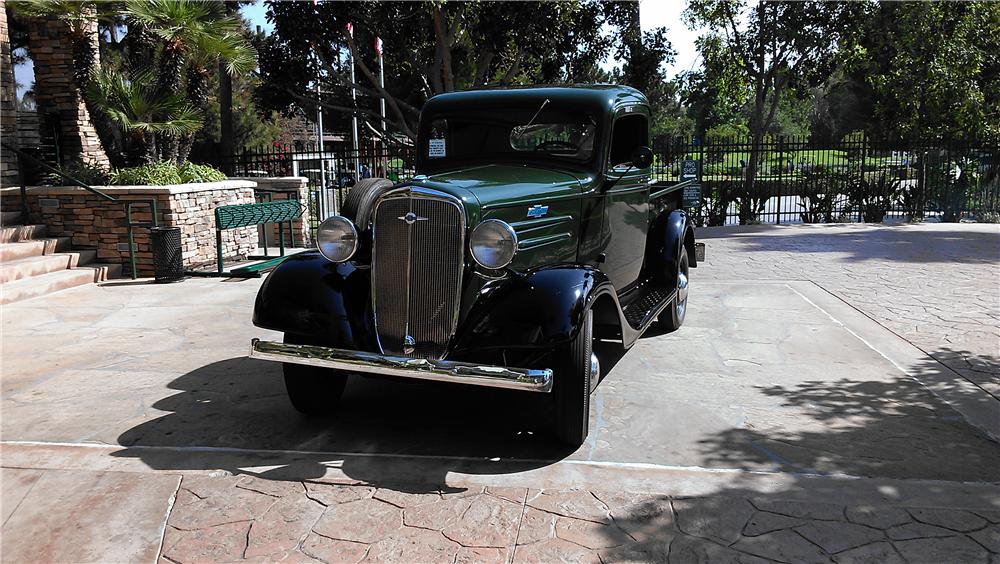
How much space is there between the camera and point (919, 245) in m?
11.9

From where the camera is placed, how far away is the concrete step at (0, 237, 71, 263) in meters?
9.09

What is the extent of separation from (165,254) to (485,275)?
259 inches

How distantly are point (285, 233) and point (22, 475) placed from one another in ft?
30.4

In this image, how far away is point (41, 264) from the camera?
9.11 meters

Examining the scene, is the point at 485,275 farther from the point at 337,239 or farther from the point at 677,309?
the point at 677,309

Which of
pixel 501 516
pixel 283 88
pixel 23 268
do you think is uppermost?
pixel 283 88

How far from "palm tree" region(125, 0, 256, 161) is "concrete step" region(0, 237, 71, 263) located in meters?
2.41

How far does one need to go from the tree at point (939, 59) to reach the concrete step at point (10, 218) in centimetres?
1552

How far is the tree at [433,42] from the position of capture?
Answer: 509 inches

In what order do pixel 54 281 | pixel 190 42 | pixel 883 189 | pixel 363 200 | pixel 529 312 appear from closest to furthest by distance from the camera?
pixel 529 312 → pixel 363 200 → pixel 54 281 → pixel 190 42 → pixel 883 189

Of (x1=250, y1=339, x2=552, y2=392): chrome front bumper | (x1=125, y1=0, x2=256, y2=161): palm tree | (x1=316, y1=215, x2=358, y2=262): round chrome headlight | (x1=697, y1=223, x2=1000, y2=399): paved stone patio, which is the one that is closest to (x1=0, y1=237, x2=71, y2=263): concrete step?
(x1=125, y1=0, x2=256, y2=161): palm tree

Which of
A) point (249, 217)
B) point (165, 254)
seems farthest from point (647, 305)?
point (165, 254)

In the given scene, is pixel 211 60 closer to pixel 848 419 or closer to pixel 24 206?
pixel 24 206

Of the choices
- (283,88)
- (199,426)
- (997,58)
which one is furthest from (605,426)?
(997,58)
